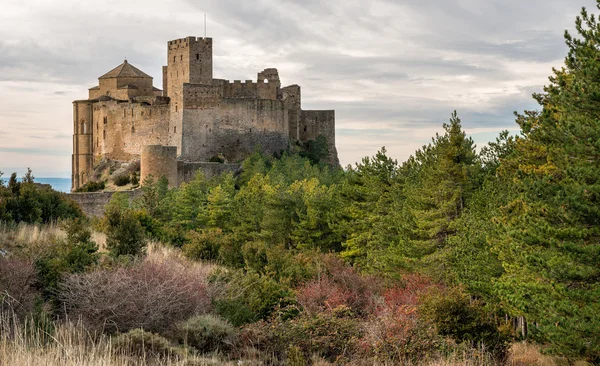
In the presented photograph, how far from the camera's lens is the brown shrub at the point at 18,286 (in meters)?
9.58

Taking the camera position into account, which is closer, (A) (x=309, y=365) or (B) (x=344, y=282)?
(A) (x=309, y=365)

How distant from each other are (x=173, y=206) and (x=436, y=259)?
19.4 m

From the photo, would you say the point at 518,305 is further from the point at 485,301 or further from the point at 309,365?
the point at 309,365

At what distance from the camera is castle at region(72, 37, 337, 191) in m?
50.3

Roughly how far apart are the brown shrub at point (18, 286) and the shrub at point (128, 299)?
48cm

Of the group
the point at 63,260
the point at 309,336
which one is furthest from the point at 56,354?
the point at 309,336

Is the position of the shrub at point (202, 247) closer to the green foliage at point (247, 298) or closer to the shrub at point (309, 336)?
the green foliage at point (247, 298)

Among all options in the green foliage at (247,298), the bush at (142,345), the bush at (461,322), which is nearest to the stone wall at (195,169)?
the green foliage at (247,298)

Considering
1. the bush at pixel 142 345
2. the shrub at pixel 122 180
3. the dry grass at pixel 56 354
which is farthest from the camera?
the shrub at pixel 122 180

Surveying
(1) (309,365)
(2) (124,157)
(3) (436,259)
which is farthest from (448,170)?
(2) (124,157)

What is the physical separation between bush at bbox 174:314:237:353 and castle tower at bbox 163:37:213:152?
40.2 metres

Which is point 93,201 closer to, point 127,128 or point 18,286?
point 127,128

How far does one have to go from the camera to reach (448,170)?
24422 mm

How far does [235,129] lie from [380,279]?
28.5 meters
